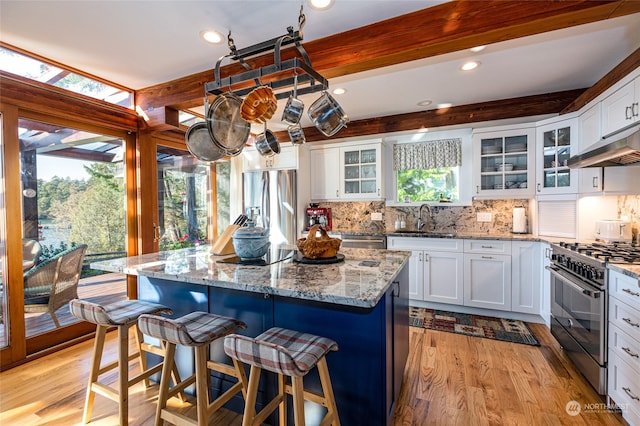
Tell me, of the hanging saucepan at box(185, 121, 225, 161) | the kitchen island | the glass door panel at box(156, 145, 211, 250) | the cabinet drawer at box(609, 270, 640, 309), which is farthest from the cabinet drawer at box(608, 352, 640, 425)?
the glass door panel at box(156, 145, 211, 250)

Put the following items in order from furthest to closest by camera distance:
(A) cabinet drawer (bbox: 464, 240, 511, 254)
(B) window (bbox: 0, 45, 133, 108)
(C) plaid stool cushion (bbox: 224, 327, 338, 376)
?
(A) cabinet drawer (bbox: 464, 240, 511, 254), (B) window (bbox: 0, 45, 133, 108), (C) plaid stool cushion (bbox: 224, 327, 338, 376)

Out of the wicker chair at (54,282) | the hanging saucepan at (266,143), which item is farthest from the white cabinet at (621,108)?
the wicker chair at (54,282)

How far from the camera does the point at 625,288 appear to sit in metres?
1.74

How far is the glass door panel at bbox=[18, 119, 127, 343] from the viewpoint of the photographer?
2539mm

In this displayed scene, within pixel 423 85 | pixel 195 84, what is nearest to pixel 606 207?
pixel 423 85

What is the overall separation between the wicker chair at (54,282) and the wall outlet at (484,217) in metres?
4.56

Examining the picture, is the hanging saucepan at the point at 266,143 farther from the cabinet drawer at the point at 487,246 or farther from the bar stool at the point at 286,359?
the cabinet drawer at the point at 487,246

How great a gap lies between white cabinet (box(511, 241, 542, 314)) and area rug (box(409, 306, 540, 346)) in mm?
218

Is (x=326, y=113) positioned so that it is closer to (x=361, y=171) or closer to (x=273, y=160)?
(x=361, y=171)

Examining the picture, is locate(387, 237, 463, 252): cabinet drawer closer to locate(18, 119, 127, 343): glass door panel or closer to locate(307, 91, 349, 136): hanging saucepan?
locate(307, 91, 349, 136): hanging saucepan

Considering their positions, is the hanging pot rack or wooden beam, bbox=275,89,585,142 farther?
wooden beam, bbox=275,89,585,142

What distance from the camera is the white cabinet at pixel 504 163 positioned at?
348 cm

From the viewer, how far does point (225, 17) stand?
6.26ft

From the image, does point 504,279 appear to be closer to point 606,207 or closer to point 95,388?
point 606,207
